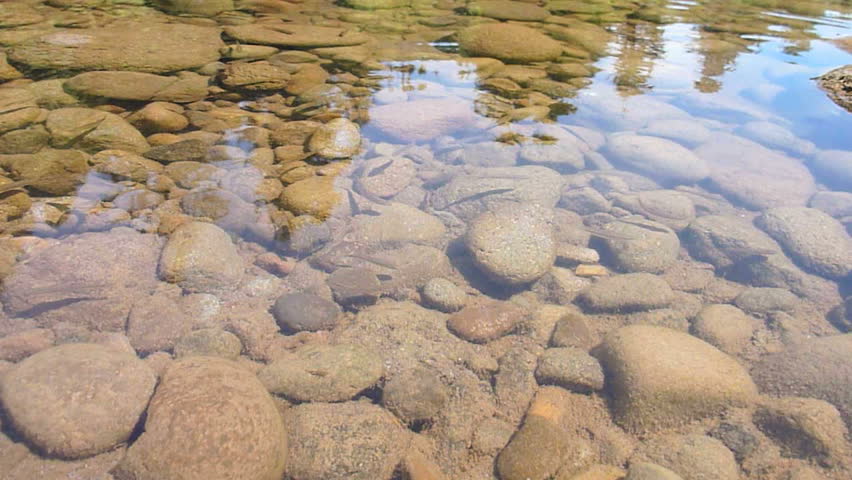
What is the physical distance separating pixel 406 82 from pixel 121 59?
2.79 meters

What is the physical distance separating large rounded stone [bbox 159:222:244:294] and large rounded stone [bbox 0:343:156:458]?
27.1 inches

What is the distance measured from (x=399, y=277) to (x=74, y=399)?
165 centimetres

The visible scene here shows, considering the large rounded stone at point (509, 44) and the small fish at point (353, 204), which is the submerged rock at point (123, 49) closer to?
the small fish at point (353, 204)

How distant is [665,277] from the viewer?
328 centimetres

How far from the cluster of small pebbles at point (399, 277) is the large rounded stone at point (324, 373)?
10 millimetres

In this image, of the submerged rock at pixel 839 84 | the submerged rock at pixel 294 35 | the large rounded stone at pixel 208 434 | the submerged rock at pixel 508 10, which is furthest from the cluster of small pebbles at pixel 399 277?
the submerged rock at pixel 508 10

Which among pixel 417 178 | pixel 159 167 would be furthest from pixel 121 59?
pixel 417 178

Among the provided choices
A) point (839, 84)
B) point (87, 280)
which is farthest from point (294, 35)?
point (839, 84)

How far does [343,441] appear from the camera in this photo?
2.04m

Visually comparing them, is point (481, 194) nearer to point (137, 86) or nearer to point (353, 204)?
point (353, 204)

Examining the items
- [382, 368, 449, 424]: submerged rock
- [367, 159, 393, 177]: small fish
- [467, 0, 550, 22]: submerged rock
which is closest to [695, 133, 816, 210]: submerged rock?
[367, 159, 393, 177]: small fish

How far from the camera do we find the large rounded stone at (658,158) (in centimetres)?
421

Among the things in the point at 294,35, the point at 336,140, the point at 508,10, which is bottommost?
the point at 336,140

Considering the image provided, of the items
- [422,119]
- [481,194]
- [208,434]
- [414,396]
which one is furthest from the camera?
[422,119]
